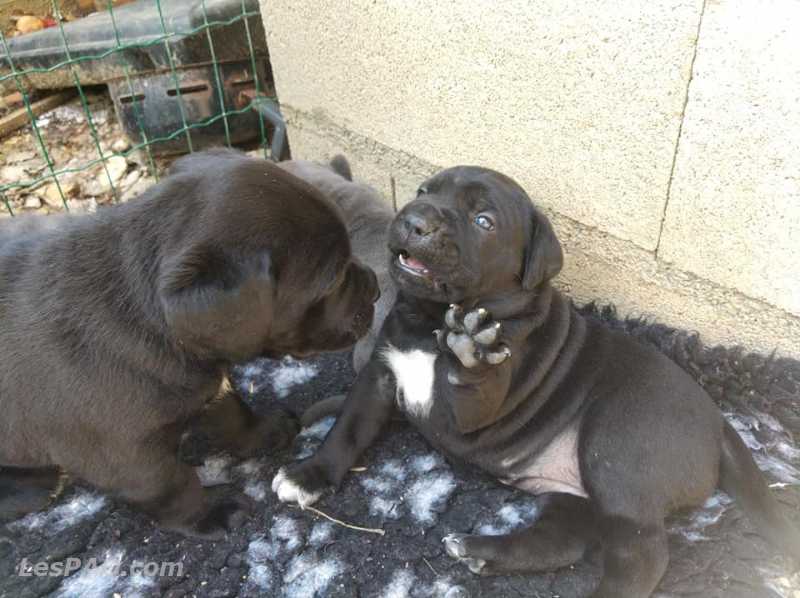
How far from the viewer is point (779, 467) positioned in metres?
2.45

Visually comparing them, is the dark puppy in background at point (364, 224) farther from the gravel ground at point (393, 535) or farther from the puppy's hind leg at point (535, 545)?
the puppy's hind leg at point (535, 545)

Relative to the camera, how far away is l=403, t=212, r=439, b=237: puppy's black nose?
6.80 feet

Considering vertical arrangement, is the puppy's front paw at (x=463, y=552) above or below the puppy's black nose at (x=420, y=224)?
below

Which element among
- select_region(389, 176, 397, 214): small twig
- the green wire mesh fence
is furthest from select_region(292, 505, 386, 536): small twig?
the green wire mesh fence

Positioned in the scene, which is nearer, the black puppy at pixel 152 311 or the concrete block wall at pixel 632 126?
the black puppy at pixel 152 311

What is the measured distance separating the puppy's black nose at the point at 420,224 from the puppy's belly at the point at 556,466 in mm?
800

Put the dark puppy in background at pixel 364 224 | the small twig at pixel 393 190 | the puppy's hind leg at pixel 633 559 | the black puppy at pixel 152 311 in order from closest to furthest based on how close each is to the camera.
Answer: the black puppy at pixel 152 311 → the puppy's hind leg at pixel 633 559 → the dark puppy in background at pixel 364 224 → the small twig at pixel 393 190

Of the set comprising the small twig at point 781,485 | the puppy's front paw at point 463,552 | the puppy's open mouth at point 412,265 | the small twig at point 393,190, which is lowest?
the small twig at point 781,485

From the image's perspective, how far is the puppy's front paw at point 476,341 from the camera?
2.00 metres

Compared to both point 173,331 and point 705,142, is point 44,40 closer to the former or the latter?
point 173,331

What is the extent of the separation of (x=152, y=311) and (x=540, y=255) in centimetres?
112

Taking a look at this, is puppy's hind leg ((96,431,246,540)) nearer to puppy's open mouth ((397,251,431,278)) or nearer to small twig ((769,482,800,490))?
puppy's open mouth ((397,251,431,278))

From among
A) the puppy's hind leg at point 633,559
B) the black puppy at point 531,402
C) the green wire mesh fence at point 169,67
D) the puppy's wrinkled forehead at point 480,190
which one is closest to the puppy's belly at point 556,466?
the black puppy at point 531,402

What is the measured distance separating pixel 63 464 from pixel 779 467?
2262 mm
